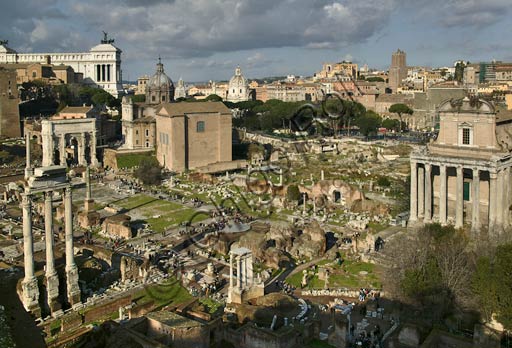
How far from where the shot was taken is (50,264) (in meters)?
23.9

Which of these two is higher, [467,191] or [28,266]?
[467,191]

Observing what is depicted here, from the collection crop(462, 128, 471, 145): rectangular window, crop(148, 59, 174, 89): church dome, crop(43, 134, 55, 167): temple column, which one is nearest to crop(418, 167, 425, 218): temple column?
crop(462, 128, 471, 145): rectangular window

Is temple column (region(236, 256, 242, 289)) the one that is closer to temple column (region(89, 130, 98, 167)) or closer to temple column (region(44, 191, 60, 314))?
temple column (region(44, 191, 60, 314))

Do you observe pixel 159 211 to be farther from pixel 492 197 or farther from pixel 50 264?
pixel 492 197

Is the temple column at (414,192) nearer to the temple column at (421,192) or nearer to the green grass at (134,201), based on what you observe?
the temple column at (421,192)

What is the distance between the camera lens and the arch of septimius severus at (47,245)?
23.0 m

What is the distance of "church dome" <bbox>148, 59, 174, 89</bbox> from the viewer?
247 ft

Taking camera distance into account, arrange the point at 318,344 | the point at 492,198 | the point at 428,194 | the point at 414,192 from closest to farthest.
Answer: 1. the point at 318,344
2. the point at 492,198
3. the point at 428,194
4. the point at 414,192

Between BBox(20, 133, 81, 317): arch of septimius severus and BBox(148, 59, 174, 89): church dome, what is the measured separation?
52826mm

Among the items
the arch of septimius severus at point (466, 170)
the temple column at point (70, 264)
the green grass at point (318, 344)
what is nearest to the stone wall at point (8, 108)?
the temple column at point (70, 264)

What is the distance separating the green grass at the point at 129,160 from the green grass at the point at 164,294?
35.1 m

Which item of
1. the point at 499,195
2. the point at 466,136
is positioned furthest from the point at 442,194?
the point at 466,136

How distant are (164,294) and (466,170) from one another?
17727 mm

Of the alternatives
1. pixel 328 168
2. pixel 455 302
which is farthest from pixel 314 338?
pixel 328 168
